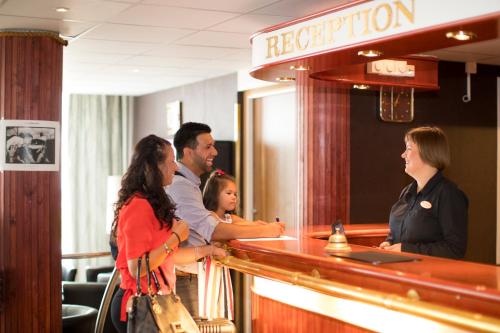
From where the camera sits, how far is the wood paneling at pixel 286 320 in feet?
11.7

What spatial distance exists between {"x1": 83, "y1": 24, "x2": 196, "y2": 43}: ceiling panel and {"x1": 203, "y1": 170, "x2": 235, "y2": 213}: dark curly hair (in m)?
1.79

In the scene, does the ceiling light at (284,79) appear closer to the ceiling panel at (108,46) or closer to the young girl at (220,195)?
the young girl at (220,195)

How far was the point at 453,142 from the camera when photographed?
714 centimetres

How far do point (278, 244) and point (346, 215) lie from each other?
244 centimetres

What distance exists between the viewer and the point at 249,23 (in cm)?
550

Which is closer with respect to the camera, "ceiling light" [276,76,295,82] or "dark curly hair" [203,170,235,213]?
"dark curly hair" [203,170,235,213]

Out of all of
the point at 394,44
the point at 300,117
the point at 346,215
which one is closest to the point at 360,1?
the point at 394,44

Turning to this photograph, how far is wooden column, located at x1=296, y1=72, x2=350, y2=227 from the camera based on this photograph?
5.95 meters

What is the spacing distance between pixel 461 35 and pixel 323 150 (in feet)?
8.85

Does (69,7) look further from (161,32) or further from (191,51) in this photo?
(191,51)

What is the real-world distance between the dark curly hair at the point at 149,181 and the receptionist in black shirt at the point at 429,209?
1.31 m

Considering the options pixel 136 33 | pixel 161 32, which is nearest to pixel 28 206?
pixel 136 33

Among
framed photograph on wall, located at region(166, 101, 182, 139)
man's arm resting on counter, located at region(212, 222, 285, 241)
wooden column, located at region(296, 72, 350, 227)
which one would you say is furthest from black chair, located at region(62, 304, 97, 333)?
framed photograph on wall, located at region(166, 101, 182, 139)

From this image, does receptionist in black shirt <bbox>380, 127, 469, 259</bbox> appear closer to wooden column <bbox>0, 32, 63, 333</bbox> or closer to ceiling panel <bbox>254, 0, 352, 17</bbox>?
ceiling panel <bbox>254, 0, 352, 17</bbox>
